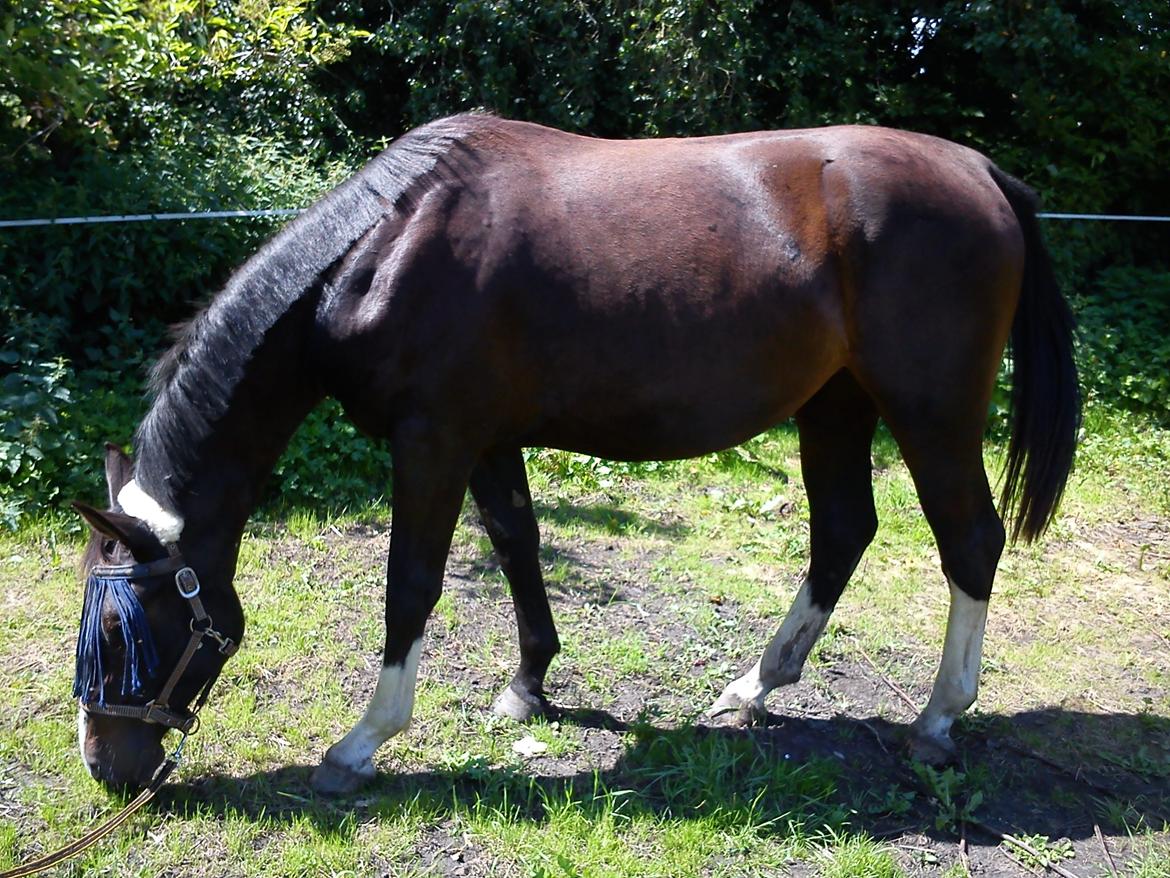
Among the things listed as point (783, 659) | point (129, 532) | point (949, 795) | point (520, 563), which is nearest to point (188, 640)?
point (129, 532)

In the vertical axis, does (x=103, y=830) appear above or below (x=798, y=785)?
above

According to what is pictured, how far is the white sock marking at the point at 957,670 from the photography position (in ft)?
11.6

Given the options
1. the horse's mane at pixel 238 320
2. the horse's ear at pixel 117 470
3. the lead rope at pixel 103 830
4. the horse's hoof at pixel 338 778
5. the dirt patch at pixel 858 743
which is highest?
the horse's mane at pixel 238 320

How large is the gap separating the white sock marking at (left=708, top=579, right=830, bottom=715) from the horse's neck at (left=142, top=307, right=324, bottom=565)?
1833mm

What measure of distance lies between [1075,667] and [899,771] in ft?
4.09

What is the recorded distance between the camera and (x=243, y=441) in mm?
3152

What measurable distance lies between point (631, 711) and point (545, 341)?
147cm

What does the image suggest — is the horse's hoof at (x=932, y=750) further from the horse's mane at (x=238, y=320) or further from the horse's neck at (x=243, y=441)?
the horse's mane at (x=238, y=320)

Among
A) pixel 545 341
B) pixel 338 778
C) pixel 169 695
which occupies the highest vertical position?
pixel 545 341

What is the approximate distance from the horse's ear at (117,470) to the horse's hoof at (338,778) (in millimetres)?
1050

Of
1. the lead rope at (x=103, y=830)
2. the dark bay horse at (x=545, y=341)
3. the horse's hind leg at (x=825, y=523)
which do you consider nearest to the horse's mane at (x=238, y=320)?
the dark bay horse at (x=545, y=341)

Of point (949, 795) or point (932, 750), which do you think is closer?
point (949, 795)

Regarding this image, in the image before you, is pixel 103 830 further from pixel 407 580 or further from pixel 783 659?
pixel 783 659

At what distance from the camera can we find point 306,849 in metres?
2.90
